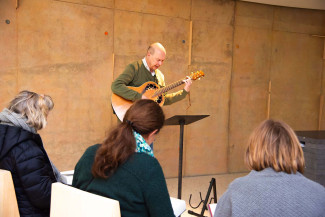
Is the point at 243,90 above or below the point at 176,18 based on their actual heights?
below

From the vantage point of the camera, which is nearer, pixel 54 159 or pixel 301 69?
pixel 54 159

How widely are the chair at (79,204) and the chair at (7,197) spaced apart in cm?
36

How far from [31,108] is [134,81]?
5.24 feet

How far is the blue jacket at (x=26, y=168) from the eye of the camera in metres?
1.85

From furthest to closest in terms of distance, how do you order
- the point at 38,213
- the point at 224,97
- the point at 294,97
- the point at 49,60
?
1. the point at 294,97
2. the point at 224,97
3. the point at 49,60
4. the point at 38,213

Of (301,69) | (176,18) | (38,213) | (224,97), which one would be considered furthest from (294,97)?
(38,213)

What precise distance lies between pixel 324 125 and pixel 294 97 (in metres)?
0.78

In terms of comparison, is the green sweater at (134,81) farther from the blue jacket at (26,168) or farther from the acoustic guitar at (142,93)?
the blue jacket at (26,168)

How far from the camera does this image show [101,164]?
1.46m

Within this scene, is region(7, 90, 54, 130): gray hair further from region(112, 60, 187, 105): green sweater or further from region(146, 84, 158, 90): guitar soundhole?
region(146, 84, 158, 90): guitar soundhole

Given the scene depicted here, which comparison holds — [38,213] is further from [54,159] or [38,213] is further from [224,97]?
[224,97]

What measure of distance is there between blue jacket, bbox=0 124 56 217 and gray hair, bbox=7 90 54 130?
6.6 inches

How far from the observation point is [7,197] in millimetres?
1757

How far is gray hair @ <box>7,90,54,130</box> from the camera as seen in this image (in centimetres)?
210
